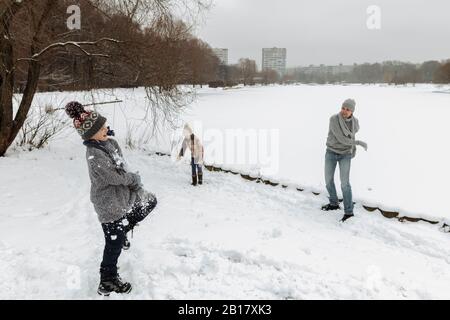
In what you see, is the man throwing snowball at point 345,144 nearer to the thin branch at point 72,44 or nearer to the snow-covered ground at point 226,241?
the snow-covered ground at point 226,241

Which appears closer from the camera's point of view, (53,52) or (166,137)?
(53,52)

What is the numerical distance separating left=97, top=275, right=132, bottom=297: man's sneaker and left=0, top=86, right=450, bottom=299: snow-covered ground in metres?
0.09

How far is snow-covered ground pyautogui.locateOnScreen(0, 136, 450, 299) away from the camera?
3611 millimetres

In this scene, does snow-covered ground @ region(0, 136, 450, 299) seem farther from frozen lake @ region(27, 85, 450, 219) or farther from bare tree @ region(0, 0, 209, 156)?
bare tree @ region(0, 0, 209, 156)

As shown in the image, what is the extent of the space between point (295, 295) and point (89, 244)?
2.70 m

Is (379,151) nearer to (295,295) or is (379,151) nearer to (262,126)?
(262,126)

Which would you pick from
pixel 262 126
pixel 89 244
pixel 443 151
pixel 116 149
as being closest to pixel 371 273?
pixel 116 149

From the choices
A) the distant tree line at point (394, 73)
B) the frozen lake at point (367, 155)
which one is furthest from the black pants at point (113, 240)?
the distant tree line at point (394, 73)

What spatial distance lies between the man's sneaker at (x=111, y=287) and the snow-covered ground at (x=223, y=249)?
0.07 m

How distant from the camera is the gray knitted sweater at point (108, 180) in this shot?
3057 millimetres

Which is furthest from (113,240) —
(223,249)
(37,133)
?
(37,133)

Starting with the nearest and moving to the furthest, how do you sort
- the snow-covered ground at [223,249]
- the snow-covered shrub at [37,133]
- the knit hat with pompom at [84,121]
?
the knit hat with pompom at [84,121] < the snow-covered ground at [223,249] < the snow-covered shrub at [37,133]

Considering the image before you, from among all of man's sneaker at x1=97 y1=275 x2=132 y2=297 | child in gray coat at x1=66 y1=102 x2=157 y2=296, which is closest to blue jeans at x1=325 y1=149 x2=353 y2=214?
child in gray coat at x1=66 y1=102 x2=157 y2=296

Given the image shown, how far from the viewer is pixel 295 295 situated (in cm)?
355
